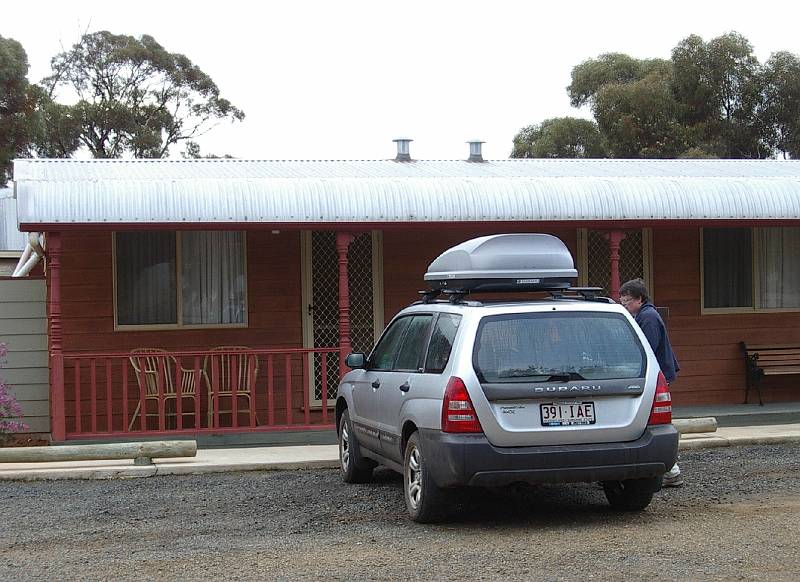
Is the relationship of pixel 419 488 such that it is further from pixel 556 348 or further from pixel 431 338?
pixel 556 348

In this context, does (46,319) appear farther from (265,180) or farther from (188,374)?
(265,180)

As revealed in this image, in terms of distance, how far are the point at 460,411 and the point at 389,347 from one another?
1799 millimetres

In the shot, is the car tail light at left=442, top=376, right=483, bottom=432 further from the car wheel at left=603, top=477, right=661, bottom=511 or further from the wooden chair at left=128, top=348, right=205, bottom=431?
the wooden chair at left=128, top=348, right=205, bottom=431

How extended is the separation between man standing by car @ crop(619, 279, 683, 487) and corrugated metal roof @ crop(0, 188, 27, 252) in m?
14.4

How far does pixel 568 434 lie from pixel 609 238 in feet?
19.4

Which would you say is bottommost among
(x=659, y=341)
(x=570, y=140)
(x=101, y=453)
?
(x=101, y=453)

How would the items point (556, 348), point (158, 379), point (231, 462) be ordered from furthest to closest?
point (158, 379) → point (231, 462) → point (556, 348)

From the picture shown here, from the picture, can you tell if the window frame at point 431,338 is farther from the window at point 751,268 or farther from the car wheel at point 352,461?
the window at point 751,268

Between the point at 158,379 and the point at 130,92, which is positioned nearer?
the point at 158,379

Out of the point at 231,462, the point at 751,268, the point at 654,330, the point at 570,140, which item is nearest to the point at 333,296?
the point at 231,462

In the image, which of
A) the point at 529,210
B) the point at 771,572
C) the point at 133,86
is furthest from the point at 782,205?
the point at 133,86

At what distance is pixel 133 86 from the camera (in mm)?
46500

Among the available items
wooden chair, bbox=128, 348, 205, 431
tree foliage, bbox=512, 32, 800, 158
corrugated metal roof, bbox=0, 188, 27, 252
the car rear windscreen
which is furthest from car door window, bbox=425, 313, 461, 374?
tree foliage, bbox=512, 32, 800, 158

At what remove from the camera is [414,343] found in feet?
27.9
